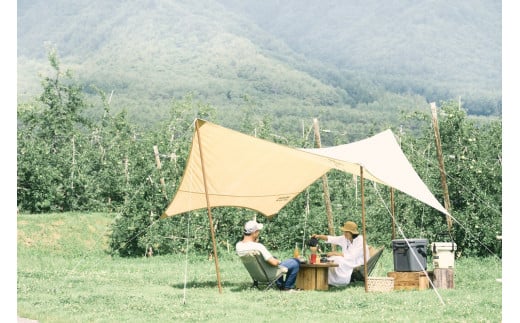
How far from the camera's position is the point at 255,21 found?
124 meters

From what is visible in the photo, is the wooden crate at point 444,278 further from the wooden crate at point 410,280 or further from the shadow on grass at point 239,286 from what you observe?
the shadow on grass at point 239,286

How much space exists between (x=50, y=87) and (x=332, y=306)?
67.6 feet

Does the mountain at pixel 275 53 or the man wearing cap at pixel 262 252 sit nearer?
the man wearing cap at pixel 262 252

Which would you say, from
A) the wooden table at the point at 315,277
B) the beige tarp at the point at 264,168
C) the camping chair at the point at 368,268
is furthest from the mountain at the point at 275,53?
the wooden table at the point at 315,277

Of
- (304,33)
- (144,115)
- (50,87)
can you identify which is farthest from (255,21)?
(50,87)

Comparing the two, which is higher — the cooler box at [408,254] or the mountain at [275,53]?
the mountain at [275,53]

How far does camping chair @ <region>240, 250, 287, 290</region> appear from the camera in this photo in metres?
9.36

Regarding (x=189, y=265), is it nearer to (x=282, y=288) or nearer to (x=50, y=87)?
(x=282, y=288)

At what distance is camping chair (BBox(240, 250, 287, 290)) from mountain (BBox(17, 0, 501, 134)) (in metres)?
46.9

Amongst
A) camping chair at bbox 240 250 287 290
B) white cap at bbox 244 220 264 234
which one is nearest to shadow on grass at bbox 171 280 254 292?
camping chair at bbox 240 250 287 290

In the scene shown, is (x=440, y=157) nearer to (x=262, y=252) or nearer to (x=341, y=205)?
(x=341, y=205)

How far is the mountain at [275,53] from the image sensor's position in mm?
74312

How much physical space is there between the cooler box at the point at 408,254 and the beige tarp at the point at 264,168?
54 cm

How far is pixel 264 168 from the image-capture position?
11.0m
